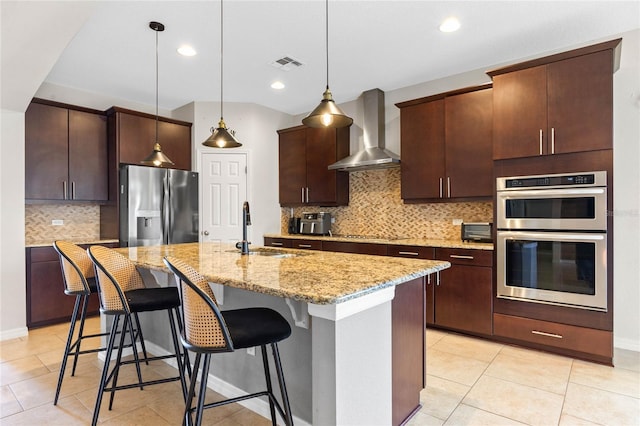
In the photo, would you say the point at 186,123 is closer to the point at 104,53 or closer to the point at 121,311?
the point at 104,53

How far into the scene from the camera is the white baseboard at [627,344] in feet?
9.83

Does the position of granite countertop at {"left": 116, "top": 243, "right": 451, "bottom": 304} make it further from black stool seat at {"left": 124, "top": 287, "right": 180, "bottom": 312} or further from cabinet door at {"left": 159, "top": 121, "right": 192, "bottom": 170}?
cabinet door at {"left": 159, "top": 121, "right": 192, "bottom": 170}

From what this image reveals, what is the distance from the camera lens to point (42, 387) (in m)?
2.45

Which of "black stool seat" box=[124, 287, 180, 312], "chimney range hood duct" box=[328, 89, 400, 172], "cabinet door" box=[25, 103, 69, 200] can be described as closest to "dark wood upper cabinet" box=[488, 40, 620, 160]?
"chimney range hood duct" box=[328, 89, 400, 172]

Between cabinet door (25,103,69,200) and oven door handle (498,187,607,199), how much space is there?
4.70m

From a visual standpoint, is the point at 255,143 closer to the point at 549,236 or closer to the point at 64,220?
the point at 64,220

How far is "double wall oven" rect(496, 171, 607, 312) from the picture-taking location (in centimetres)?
278

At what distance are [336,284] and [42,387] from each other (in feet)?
7.91

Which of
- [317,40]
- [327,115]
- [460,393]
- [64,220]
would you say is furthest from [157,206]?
[460,393]

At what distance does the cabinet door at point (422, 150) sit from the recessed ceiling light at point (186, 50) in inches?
92.1

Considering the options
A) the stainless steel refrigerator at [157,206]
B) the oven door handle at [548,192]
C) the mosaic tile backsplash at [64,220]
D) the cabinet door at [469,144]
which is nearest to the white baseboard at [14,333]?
the mosaic tile backsplash at [64,220]

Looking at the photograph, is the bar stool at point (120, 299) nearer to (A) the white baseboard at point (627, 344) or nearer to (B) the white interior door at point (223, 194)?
(B) the white interior door at point (223, 194)

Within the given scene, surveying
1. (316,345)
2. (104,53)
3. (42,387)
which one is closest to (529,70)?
(316,345)

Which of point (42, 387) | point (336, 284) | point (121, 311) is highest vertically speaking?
point (336, 284)
